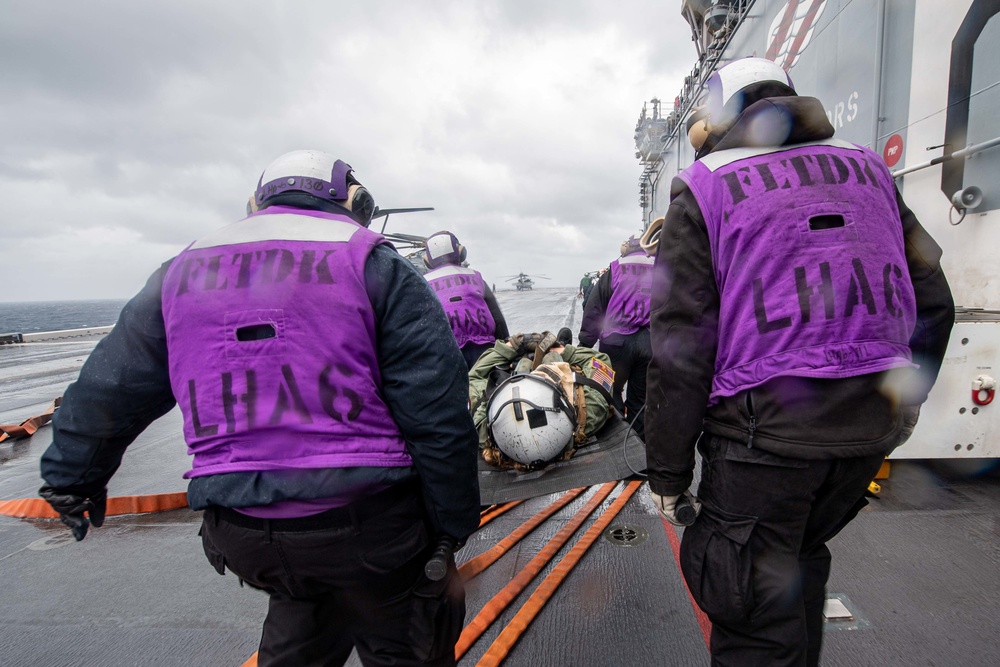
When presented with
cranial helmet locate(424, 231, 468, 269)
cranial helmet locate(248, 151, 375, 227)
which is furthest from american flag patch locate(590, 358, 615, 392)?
cranial helmet locate(248, 151, 375, 227)

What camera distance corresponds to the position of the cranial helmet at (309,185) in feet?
5.16

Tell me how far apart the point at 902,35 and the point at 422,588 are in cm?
543

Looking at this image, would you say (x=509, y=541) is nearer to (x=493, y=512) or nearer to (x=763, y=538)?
(x=493, y=512)

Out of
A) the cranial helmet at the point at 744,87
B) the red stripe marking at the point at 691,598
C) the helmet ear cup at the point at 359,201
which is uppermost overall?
the cranial helmet at the point at 744,87

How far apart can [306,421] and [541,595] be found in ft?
6.01

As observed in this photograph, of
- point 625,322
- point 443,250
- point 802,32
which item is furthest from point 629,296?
point 802,32

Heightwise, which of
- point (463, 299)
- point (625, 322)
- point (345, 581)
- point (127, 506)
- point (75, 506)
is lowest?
point (127, 506)

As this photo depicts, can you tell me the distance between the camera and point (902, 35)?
4090mm

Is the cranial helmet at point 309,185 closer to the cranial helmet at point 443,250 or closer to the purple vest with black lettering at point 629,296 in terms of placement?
the cranial helmet at point 443,250

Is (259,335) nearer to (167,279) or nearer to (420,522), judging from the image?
(167,279)

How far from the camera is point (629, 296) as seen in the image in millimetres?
4441

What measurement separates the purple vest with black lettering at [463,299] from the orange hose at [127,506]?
2617mm

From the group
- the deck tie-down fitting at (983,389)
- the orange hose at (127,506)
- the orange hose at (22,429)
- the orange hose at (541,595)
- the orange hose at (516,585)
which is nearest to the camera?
the orange hose at (541,595)

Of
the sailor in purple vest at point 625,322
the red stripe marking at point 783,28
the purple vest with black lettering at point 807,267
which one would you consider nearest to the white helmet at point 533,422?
the sailor in purple vest at point 625,322
